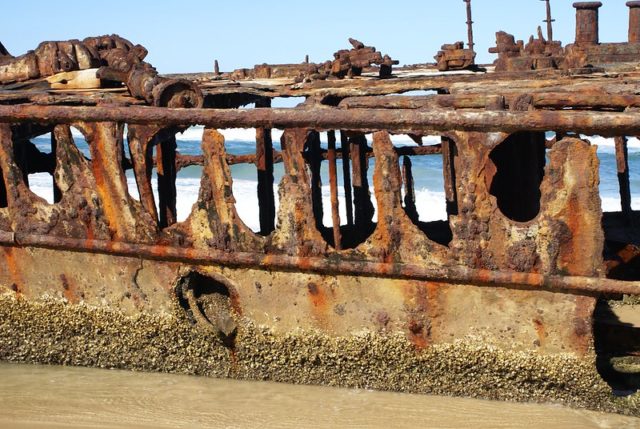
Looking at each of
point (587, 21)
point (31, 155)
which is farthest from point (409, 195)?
point (31, 155)

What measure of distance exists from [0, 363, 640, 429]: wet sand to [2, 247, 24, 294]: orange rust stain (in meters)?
→ 0.56

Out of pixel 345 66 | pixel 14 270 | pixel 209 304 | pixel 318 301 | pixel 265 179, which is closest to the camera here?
pixel 318 301

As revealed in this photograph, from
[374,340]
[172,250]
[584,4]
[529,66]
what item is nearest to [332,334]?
[374,340]

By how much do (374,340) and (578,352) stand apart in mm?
1061

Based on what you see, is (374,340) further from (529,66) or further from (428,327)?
(529,66)

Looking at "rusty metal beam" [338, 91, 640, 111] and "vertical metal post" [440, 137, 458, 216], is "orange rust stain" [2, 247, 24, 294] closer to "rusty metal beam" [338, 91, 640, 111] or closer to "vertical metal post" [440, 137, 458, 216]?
"rusty metal beam" [338, 91, 640, 111]

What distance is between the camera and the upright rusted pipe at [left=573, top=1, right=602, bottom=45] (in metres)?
10.0

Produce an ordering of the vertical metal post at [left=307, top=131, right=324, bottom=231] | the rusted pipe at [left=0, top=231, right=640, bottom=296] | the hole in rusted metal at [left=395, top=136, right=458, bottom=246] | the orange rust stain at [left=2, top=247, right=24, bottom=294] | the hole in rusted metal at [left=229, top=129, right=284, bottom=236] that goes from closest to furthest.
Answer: the rusted pipe at [left=0, top=231, right=640, bottom=296]
the orange rust stain at [left=2, top=247, right=24, bottom=294]
the hole in rusted metal at [left=229, top=129, right=284, bottom=236]
the hole in rusted metal at [left=395, top=136, right=458, bottom=246]
the vertical metal post at [left=307, top=131, right=324, bottom=231]

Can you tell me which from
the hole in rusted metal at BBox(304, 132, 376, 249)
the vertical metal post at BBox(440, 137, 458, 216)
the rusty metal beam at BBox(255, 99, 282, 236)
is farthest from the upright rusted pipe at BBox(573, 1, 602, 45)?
the rusty metal beam at BBox(255, 99, 282, 236)

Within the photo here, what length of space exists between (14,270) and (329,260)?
6.76 ft

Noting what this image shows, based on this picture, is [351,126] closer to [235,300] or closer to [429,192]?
[235,300]

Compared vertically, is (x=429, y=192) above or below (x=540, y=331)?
below

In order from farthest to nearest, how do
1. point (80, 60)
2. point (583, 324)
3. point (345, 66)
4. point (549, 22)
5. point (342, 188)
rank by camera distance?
point (342, 188) < point (549, 22) < point (345, 66) < point (80, 60) < point (583, 324)

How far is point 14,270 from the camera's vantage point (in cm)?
589
